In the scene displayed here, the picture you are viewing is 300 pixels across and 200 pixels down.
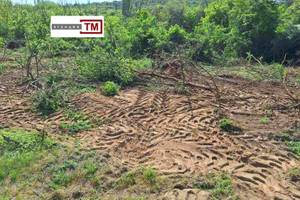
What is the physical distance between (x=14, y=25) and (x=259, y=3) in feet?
40.6

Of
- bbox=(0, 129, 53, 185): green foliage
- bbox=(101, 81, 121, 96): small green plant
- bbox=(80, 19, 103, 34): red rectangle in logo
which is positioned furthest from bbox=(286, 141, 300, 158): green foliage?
bbox=(80, 19, 103, 34): red rectangle in logo

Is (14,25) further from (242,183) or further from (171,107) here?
(242,183)

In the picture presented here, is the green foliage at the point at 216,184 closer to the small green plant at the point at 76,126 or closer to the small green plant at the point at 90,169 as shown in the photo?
the small green plant at the point at 90,169

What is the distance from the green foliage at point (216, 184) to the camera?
3279 mm

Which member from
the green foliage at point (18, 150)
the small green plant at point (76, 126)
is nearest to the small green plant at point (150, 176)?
the green foliage at point (18, 150)

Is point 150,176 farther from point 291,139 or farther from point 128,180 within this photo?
point 291,139

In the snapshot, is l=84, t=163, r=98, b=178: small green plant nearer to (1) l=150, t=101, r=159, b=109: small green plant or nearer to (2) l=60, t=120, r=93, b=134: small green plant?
(2) l=60, t=120, r=93, b=134: small green plant

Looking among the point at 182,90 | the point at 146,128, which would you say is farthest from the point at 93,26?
the point at 146,128

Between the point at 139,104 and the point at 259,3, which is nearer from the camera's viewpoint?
the point at 139,104

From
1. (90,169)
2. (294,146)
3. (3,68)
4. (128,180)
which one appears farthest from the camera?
(3,68)

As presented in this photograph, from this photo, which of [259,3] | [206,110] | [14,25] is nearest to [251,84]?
[206,110]

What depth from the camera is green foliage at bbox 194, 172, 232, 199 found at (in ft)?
10.8

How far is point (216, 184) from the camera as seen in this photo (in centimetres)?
343

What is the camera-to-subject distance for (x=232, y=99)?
19.8ft
